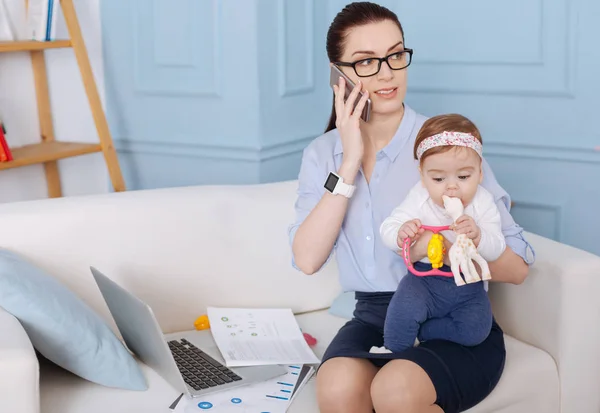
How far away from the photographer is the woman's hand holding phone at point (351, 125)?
2115mm

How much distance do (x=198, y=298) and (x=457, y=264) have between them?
2.85 ft

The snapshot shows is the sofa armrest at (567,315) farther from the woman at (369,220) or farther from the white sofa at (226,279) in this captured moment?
the woman at (369,220)

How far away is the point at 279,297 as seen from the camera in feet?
8.26

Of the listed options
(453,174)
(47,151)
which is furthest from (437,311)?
(47,151)

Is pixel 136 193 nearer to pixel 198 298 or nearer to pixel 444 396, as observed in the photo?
pixel 198 298

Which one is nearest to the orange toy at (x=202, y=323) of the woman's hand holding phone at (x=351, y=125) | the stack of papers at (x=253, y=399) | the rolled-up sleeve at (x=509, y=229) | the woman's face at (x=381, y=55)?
the stack of papers at (x=253, y=399)

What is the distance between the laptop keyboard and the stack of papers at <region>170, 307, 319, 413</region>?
0.03 meters

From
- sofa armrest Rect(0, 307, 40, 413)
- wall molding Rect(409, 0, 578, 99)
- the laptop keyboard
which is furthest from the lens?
wall molding Rect(409, 0, 578, 99)

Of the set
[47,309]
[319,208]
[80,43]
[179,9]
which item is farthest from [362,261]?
[80,43]

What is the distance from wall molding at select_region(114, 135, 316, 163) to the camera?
10.5 ft

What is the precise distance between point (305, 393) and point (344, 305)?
0.52m

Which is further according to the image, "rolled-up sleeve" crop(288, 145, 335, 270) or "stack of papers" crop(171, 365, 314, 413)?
"rolled-up sleeve" crop(288, 145, 335, 270)

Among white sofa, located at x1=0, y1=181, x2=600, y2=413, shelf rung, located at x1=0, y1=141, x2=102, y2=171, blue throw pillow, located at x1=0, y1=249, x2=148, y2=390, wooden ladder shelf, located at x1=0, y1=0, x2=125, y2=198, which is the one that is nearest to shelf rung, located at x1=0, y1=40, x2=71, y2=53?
wooden ladder shelf, located at x1=0, y1=0, x2=125, y2=198

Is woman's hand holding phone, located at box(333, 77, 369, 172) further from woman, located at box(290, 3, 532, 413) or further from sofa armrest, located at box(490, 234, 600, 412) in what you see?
sofa armrest, located at box(490, 234, 600, 412)
